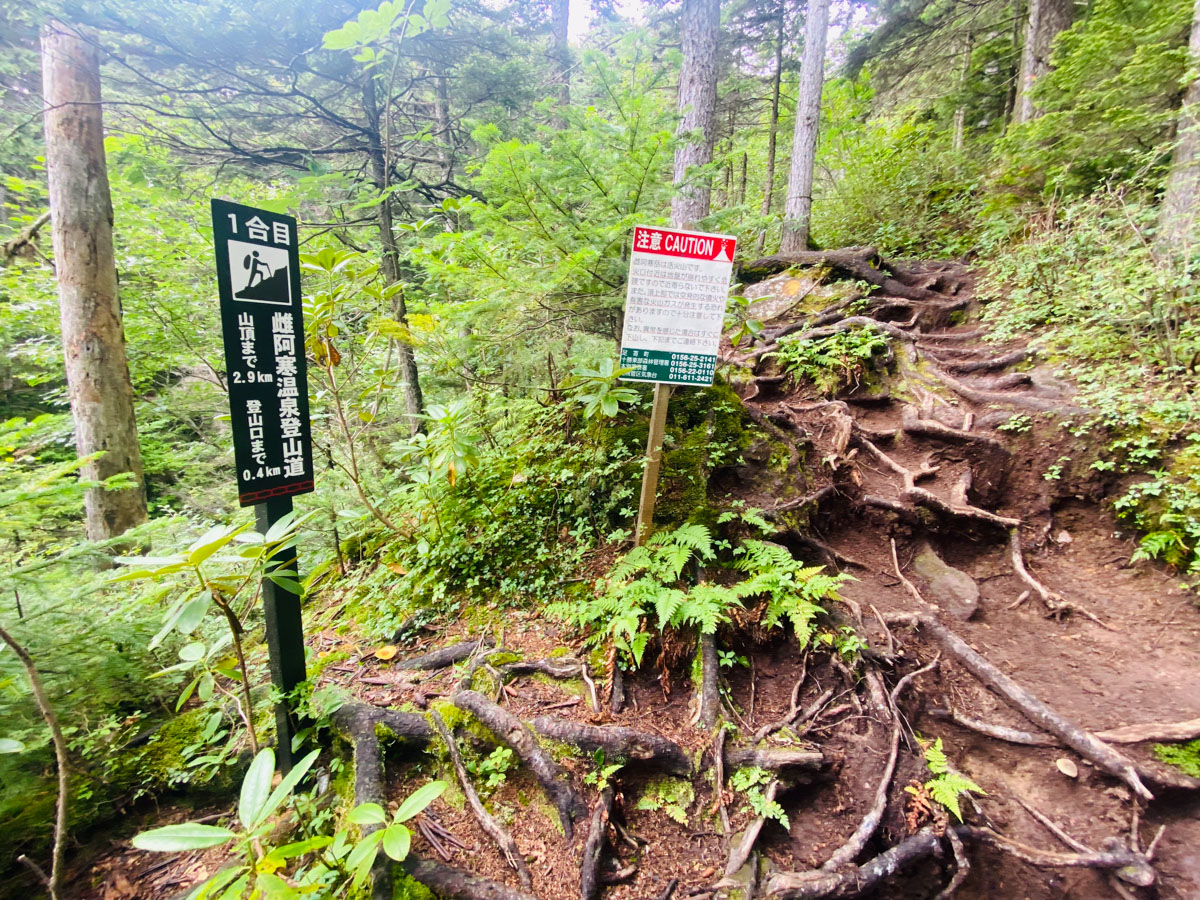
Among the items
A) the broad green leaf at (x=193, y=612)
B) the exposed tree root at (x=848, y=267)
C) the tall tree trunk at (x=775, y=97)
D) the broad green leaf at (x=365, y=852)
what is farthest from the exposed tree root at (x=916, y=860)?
the tall tree trunk at (x=775, y=97)

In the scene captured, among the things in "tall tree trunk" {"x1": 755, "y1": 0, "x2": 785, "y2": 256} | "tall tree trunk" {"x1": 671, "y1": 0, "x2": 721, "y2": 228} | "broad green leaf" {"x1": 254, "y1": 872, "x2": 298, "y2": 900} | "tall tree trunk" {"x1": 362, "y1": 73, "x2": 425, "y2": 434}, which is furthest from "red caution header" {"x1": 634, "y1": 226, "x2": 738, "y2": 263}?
"tall tree trunk" {"x1": 755, "y1": 0, "x2": 785, "y2": 256}

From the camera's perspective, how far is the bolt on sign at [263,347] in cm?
224

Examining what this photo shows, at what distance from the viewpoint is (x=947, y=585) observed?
166 inches

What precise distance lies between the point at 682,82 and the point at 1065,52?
307 inches

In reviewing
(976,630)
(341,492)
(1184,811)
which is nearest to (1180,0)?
(976,630)

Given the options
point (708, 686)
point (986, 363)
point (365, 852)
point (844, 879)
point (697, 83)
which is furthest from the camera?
point (986, 363)

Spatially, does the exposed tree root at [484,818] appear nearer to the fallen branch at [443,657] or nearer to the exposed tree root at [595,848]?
the exposed tree root at [595,848]

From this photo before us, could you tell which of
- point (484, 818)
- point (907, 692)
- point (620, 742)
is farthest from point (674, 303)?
point (484, 818)

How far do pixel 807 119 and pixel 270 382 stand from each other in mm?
11604

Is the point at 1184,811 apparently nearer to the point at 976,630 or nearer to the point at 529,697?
the point at 976,630

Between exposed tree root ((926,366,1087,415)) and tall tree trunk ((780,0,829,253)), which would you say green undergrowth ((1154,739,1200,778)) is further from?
tall tree trunk ((780,0,829,253))

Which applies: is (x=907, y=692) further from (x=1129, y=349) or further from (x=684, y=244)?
(x=1129, y=349)

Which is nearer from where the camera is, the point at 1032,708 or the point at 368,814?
the point at 368,814

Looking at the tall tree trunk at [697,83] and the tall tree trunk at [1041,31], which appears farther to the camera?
the tall tree trunk at [1041,31]
